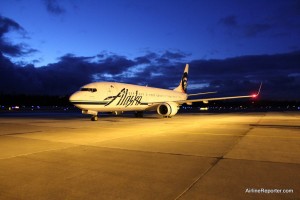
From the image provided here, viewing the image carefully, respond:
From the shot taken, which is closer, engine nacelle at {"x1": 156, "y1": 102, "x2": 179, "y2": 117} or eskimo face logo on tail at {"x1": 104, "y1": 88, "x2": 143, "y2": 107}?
eskimo face logo on tail at {"x1": 104, "y1": 88, "x2": 143, "y2": 107}

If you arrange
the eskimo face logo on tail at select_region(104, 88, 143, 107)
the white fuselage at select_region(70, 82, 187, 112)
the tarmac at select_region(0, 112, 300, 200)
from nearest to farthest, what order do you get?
1. the tarmac at select_region(0, 112, 300, 200)
2. the white fuselage at select_region(70, 82, 187, 112)
3. the eskimo face logo on tail at select_region(104, 88, 143, 107)

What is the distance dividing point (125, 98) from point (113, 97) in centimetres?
170

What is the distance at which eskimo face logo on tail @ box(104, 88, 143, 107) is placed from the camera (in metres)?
23.5

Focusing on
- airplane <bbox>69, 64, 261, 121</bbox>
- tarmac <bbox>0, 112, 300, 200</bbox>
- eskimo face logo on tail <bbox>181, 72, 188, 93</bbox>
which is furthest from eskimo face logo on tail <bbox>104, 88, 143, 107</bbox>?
eskimo face logo on tail <bbox>181, 72, 188, 93</bbox>

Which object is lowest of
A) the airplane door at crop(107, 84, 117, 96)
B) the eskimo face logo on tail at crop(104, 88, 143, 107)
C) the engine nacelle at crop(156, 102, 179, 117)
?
the engine nacelle at crop(156, 102, 179, 117)

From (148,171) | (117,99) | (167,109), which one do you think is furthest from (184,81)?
(148,171)

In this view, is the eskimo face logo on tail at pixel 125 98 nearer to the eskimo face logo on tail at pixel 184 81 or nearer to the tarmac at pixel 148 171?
the tarmac at pixel 148 171

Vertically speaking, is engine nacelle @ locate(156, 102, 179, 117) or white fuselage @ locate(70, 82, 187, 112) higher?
white fuselage @ locate(70, 82, 187, 112)

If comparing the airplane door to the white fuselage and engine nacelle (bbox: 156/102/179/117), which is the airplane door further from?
engine nacelle (bbox: 156/102/179/117)

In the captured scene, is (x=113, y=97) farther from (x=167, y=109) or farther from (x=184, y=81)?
(x=184, y=81)

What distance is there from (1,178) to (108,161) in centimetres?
242

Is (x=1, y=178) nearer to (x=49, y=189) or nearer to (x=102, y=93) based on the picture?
(x=49, y=189)

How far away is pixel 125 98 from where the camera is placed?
81.6ft

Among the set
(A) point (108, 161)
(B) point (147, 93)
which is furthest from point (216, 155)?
(B) point (147, 93)
